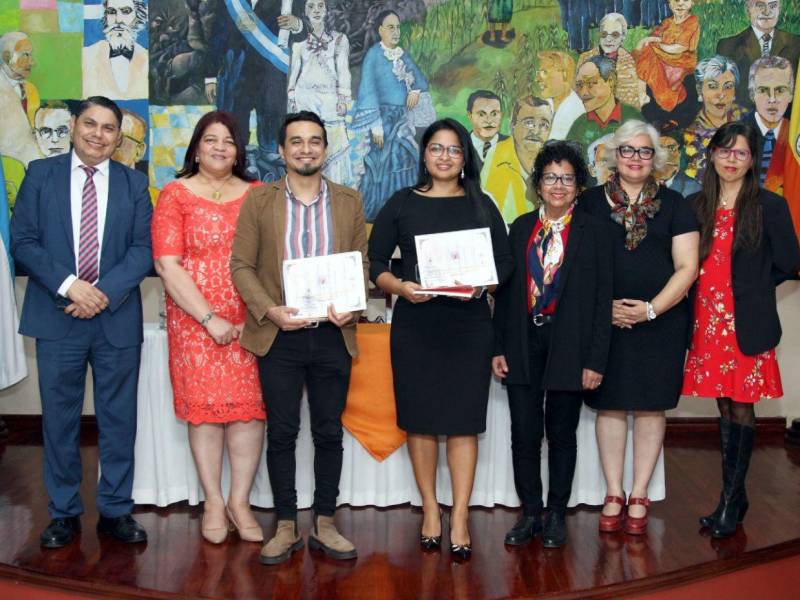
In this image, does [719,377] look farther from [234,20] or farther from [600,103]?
[234,20]

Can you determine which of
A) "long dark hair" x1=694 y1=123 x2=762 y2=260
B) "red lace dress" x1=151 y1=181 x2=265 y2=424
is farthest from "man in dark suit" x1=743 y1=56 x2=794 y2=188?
"red lace dress" x1=151 y1=181 x2=265 y2=424

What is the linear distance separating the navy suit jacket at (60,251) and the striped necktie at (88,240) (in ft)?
0.10

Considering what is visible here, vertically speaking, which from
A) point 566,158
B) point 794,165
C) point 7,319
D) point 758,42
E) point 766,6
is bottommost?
point 7,319

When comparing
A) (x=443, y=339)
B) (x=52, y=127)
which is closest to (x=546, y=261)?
(x=443, y=339)

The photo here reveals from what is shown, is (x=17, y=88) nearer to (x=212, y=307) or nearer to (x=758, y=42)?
(x=212, y=307)

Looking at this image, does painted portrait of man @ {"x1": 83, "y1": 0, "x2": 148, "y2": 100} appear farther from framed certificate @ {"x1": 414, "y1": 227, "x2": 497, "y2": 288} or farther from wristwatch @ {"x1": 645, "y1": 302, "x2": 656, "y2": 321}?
wristwatch @ {"x1": 645, "y1": 302, "x2": 656, "y2": 321}

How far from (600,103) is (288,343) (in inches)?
112

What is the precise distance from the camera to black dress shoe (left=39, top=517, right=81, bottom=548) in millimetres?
3307

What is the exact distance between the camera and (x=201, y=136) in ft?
10.7

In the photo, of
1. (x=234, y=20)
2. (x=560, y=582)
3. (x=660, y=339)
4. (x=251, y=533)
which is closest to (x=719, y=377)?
(x=660, y=339)

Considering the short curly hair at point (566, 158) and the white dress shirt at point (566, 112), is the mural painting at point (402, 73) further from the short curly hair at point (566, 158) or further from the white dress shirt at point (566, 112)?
the short curly hair at point (566, 158)

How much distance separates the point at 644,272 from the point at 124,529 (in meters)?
2.32

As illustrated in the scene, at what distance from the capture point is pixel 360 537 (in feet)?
11.6

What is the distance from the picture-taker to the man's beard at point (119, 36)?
5.01 meters
